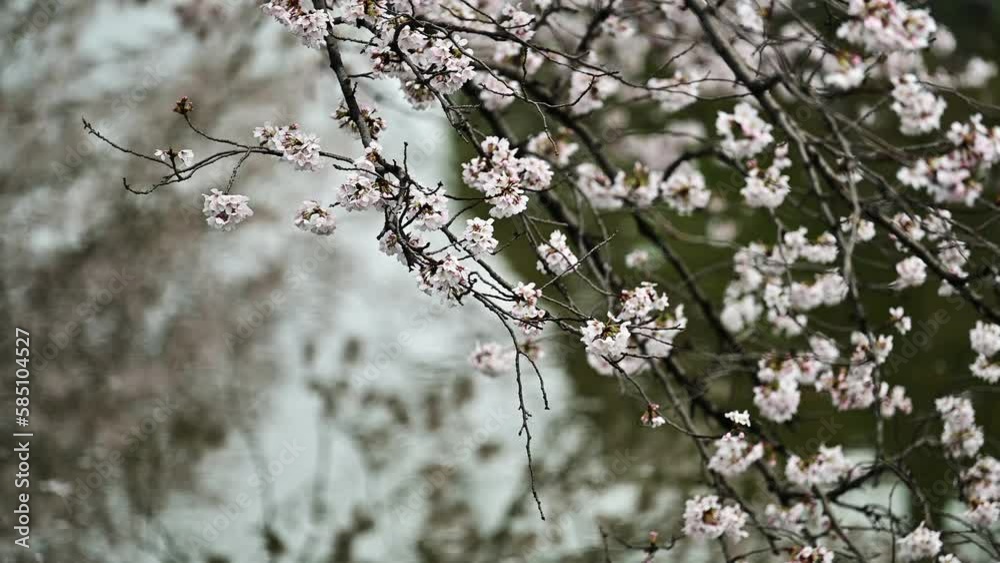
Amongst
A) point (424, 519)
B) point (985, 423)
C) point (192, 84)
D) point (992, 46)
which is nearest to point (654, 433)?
point (424, 519)

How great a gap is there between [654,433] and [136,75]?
3.00m

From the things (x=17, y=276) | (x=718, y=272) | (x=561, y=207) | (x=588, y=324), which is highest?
(x=718, y=272)

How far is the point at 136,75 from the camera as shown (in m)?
4.70

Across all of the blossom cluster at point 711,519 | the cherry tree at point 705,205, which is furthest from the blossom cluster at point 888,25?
the blossom cluster at point 711,519

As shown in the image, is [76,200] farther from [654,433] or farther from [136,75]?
[654,433]

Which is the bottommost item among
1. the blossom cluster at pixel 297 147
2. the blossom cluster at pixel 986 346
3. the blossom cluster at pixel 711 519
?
the blossom cluster at pixel 711 519

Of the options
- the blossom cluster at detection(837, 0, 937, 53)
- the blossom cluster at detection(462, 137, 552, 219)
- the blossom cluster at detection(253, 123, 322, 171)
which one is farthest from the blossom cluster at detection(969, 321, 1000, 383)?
the blossom cluster at detection(253, 123, 322, 171)

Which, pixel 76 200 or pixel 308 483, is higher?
pixel 76 200

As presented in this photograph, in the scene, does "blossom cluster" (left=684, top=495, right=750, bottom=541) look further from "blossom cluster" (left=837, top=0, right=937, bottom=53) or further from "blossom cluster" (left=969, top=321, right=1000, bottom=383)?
"blossom cluster" (left=837, top=0, right=937, bottom=53)

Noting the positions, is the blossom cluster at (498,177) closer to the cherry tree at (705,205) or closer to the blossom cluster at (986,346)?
the cherry tree at (705,205)

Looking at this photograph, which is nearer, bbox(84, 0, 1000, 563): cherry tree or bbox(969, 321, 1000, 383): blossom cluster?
bbox(84, 0, 1000, 563): cherry tree

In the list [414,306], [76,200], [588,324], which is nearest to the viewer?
[588,324]

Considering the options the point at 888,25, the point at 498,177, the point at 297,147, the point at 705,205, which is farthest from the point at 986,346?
the point at 297,147

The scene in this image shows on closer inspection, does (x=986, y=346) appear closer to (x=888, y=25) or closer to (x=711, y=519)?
(x=711, y=519)
